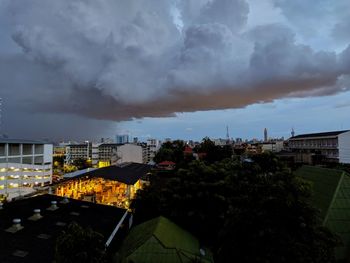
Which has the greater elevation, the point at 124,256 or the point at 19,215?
the point at 19,215

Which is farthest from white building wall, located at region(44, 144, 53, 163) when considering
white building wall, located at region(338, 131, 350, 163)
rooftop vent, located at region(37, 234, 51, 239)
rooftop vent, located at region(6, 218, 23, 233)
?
white building wall, located at region(338, 131, 350, 163)

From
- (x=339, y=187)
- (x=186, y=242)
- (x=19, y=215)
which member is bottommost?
(x=186, y=242)

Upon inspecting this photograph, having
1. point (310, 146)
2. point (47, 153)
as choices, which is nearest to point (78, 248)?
point (47, 153)

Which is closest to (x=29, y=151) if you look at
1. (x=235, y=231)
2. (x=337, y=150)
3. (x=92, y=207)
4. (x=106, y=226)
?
(x=92, y=207)

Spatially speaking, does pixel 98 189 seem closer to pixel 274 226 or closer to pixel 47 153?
pixel 274 226

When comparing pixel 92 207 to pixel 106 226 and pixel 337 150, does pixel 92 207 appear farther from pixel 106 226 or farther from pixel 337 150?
pixel 337 150

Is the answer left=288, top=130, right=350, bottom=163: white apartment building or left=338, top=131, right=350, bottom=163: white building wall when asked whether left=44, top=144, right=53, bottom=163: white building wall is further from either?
left=338, top=131, right=350, bottom=163: white building wall
